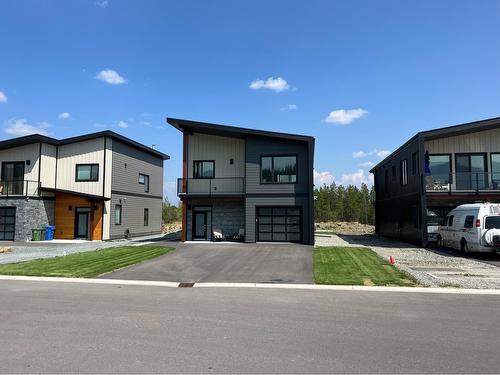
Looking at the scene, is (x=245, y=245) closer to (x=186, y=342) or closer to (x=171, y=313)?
(x=171, y=313)

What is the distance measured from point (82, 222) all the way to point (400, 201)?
70.2 feet

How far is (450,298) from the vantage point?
987 cm

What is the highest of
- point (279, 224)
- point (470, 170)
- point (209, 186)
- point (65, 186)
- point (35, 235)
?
point (470, 170)

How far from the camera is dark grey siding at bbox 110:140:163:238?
2877 cm

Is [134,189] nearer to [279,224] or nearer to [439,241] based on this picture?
[279,224]

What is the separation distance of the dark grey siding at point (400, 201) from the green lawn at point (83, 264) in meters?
13.6

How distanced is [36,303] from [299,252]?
41.8 feet

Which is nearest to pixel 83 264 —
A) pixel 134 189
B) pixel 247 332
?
pixel 247 332

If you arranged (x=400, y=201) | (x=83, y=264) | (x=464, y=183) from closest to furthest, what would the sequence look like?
1. (x=83, y=264)
2. (x=464, y=183)
3. (x=400, y=201)

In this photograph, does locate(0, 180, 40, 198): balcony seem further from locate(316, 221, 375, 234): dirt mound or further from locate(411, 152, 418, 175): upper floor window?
locate(316, 221, 375, 234): dirt mound

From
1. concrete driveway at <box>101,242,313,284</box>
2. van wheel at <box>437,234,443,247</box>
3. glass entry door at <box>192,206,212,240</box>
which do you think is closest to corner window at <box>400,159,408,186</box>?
van wheel at <box>437,234,443,247</box>

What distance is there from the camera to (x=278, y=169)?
24.2 meters

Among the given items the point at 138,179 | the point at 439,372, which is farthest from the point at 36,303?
the point at 138,179

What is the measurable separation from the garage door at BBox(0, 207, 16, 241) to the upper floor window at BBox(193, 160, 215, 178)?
12.1m
